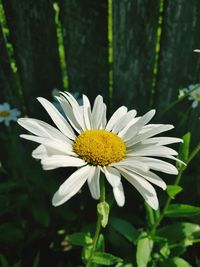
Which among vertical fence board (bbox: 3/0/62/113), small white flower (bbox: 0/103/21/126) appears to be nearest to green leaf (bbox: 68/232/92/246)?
small white flower (bbox: 0/103/21/126)

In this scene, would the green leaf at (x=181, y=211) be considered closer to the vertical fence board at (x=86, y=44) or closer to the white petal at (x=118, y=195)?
the white petal at (x=118, y=195)

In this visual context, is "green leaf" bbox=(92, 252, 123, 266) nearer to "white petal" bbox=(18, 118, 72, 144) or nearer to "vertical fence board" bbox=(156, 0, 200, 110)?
"white petal" bbox=(18, 118, 72, 144)

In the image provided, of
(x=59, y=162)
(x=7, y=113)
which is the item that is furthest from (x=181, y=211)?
(x=7, y=113)

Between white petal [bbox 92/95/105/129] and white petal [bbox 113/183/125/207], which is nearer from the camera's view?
white petal [bbox 113/183/125/207]

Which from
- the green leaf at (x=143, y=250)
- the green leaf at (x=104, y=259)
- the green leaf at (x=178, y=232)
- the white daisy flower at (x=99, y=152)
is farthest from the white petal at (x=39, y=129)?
the green leaf at (x=178, y=232)

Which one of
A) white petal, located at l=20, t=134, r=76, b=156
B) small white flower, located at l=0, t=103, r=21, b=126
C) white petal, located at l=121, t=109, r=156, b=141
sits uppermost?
small white flower, located at l=0, t=103, r=21, b=126

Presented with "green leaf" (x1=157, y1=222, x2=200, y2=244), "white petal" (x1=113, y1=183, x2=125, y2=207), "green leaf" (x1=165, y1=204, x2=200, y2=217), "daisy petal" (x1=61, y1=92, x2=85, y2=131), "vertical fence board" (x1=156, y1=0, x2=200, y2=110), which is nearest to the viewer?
"white petal" (x1=113, y1=183, x2=125, y2=207)

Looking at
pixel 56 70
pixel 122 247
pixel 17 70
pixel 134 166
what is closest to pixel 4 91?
pixel 17 70
